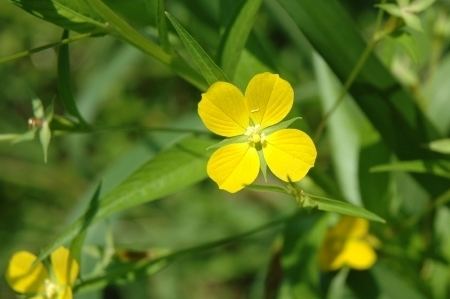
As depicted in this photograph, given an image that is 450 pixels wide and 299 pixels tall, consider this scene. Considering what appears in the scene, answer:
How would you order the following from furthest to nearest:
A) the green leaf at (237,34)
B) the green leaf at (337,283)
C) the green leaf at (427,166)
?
1. the green leaf at (337,283)
2. the green leaf at (427,166)
3. the green leaf at (237,34)

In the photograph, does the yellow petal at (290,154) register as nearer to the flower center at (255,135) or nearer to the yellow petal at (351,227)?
the flower center at (255,135)

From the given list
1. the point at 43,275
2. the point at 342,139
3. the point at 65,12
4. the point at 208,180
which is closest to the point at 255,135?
the point at 65,12

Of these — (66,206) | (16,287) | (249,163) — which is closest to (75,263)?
(16,287)

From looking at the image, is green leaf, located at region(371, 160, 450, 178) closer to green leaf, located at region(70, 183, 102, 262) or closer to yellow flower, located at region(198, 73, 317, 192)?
yellow flower, located at region(198, 73, 317, 192)

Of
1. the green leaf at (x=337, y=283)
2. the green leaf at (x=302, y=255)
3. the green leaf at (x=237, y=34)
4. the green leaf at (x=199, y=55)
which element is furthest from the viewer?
the green leaf at (x=337, y=283)

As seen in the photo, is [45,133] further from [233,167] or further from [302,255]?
[302,255]

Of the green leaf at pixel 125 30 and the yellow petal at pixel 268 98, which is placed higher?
the green leaf at pixel 125 30

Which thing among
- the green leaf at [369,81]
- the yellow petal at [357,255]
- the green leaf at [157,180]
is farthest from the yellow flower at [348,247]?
the green leaf at [157,180]
